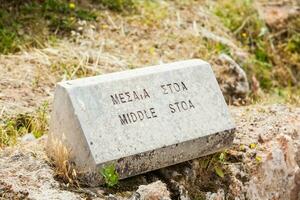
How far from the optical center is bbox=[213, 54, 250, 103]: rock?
6.86 meters

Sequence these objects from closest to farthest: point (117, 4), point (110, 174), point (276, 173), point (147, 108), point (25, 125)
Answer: point (110, 174) < point (147, 108) < point (276, 173) < point (25, 125) < point (117, 4)

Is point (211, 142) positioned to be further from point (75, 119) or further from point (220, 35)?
point (220, 35)

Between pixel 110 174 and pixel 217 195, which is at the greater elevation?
pixel 110 174

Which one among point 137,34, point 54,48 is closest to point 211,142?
point 54,48

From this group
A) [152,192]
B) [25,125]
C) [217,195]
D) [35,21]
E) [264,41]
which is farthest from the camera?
[264,41]

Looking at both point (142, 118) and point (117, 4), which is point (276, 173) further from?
point (117, 4)

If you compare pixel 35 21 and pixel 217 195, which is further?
pixel 35 21

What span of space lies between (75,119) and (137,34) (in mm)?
3512

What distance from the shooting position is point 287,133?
5.30 m

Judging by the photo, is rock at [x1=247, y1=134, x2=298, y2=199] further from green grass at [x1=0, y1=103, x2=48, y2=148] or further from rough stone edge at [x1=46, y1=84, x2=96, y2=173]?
green grass at [x1=0, y1=103, x2=48, y2=148]

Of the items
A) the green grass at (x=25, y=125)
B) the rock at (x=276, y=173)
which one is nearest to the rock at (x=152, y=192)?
the rock at (x=276, y=173)

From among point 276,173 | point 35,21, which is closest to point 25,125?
point 276,173

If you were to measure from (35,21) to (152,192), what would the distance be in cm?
332

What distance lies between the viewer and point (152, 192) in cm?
418
